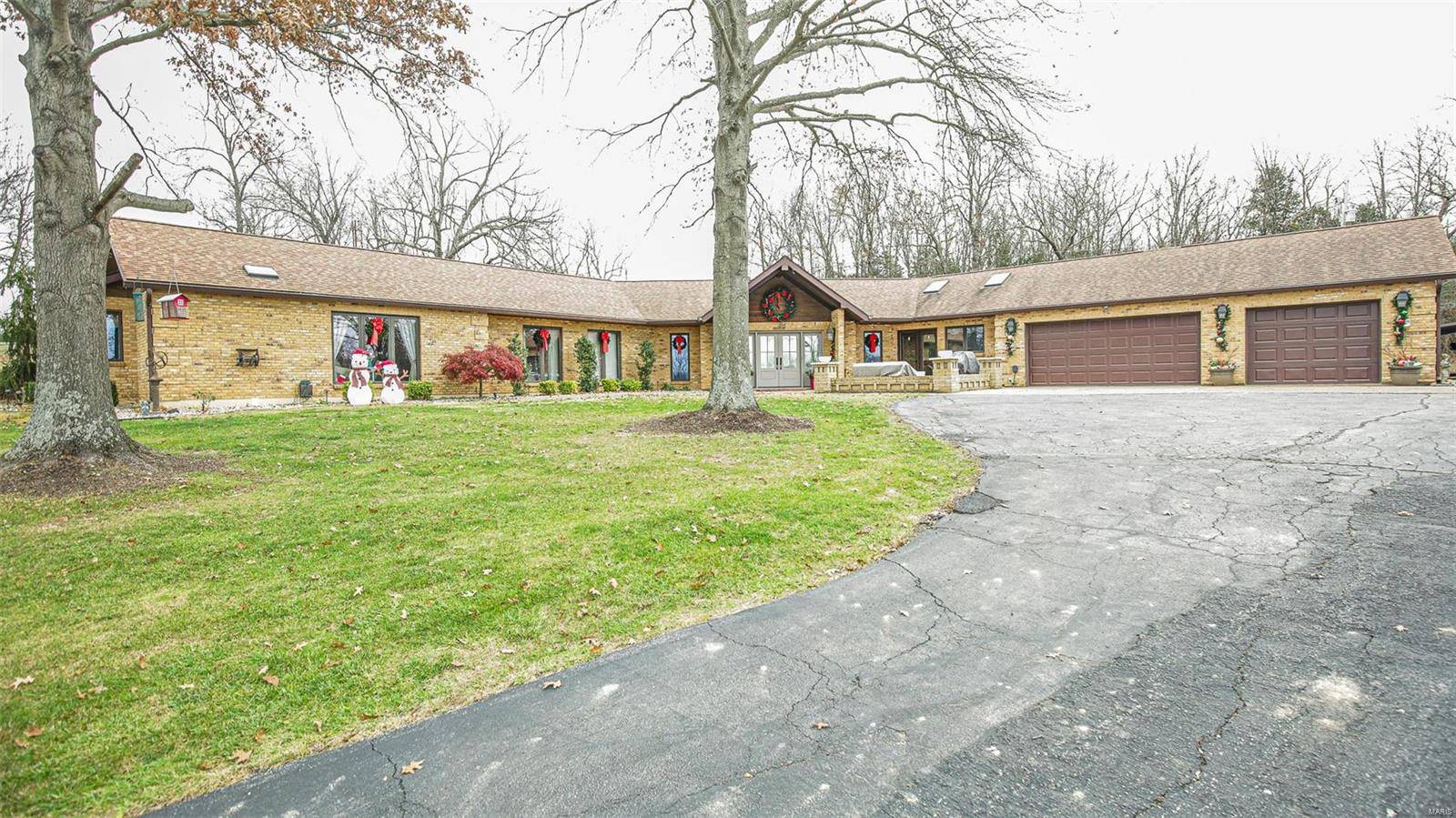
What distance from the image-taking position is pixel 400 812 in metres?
2.20

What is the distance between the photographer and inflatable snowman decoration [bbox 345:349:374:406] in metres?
15.7

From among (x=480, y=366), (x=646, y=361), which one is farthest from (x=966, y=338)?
(x=480, y=366)

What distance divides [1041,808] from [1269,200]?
36.3 meters

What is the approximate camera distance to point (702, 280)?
26.5 m

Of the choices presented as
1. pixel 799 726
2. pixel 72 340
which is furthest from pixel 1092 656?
pixel 72 340

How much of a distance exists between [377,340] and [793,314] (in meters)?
13.2

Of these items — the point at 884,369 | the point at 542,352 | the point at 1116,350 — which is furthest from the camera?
the point at 542,352

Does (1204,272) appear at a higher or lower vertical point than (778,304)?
higher

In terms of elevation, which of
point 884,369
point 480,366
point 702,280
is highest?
point 702,280

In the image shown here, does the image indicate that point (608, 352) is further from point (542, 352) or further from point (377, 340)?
point (377, 340)

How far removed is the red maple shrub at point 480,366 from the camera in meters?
18.0

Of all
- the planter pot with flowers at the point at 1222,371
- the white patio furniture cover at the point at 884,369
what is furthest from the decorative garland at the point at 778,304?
the planter pot with flowers at the point at 1222,371

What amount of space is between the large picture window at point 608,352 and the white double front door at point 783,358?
193 inches

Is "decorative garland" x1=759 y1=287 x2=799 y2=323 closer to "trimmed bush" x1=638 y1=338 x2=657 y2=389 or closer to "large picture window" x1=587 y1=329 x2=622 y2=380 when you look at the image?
"trimmed bush" x1=638 y1=338 x2=657 y2=389
